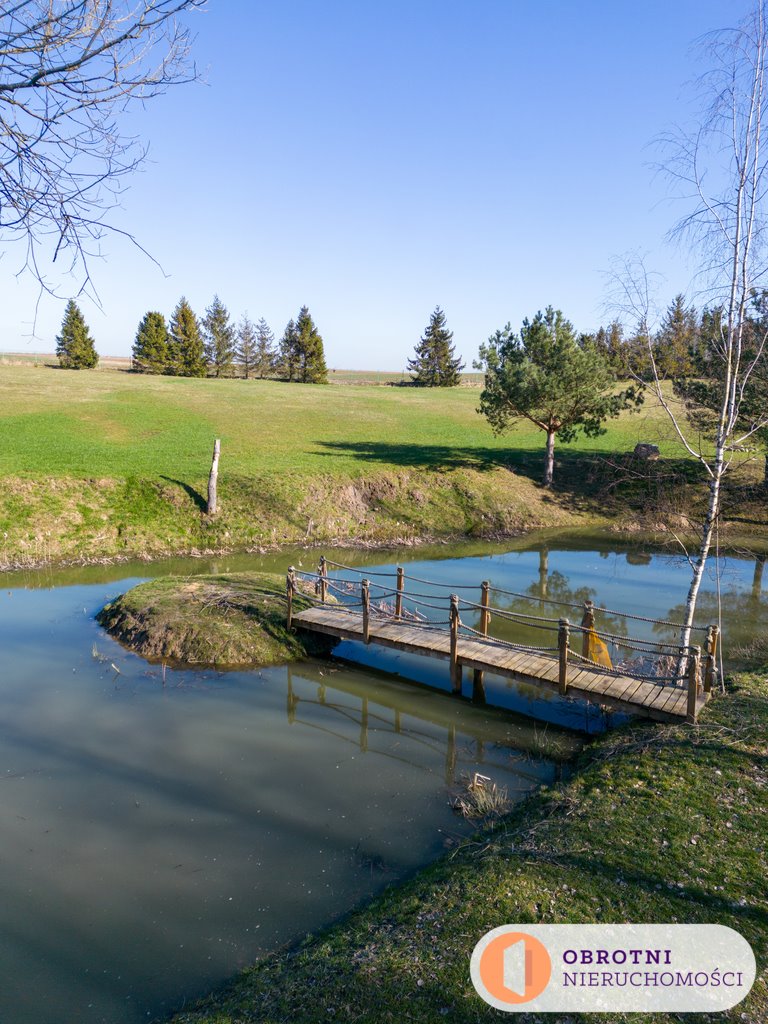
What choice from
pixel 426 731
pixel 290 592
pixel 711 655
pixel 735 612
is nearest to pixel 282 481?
pixel 290 592

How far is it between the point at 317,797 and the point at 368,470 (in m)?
25.6

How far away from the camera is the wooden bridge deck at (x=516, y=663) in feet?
38.7

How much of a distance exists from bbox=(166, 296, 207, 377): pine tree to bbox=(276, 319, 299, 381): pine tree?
36.1 feet

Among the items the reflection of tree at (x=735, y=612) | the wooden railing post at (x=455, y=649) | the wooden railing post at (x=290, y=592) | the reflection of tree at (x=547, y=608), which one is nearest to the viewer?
the wooden railing post at (x=455, y=649)

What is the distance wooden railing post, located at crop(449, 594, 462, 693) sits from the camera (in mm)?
14180

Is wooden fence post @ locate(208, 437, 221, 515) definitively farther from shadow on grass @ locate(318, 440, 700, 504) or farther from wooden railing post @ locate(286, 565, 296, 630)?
wooden railing post @ locate(286, 565, 296, 630)

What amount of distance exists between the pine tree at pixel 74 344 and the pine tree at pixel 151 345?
597 centimetres

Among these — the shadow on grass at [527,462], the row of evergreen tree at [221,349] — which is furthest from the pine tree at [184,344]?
the shadow on grass at [527,462]

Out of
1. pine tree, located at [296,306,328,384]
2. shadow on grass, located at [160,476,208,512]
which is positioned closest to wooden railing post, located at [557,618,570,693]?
shadow on grass, located at [160,476,208,512]

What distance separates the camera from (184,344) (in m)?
79.8

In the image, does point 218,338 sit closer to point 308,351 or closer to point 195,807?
point 308,351

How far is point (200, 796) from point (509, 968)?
5.88 meters

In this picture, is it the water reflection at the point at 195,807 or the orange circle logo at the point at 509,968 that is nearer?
the orange circle logo at the point at 509,968

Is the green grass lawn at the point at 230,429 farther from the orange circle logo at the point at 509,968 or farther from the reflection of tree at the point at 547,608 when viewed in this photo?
the orange circle logo at the point at 509,968
